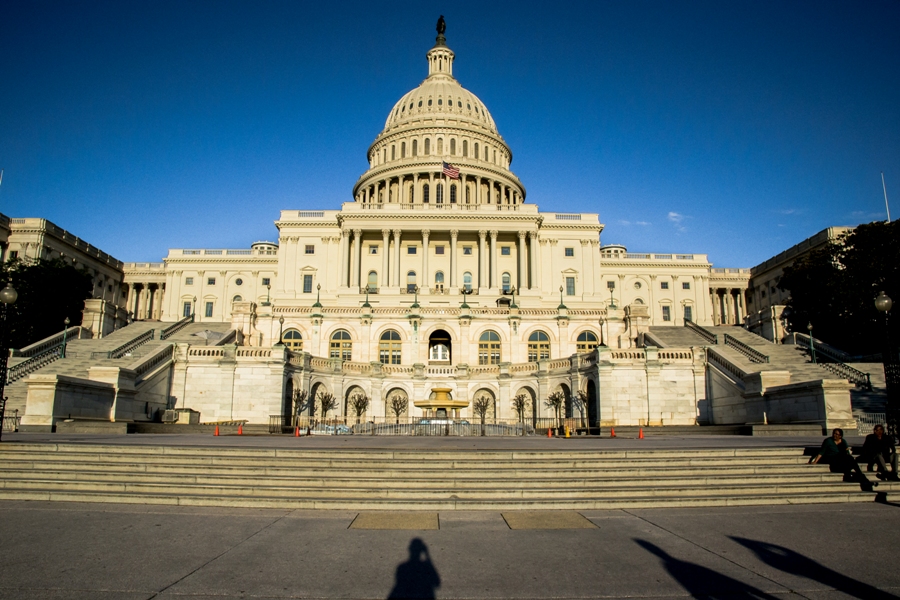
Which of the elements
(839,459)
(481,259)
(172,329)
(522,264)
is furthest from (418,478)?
(481,259)

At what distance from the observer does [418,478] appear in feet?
45.9

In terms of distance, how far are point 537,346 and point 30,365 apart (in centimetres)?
3956

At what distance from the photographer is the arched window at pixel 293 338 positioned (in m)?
57.9

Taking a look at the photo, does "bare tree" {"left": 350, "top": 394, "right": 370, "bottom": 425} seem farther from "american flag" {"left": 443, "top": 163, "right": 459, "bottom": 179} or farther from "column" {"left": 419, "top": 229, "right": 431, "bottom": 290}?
"american flag" {"left": 443, "top": 163, "right": 459, "bottom": 179}

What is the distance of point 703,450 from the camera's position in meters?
16.1

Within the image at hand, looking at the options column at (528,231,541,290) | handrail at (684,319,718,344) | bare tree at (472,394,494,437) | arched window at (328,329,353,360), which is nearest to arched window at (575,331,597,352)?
handrail at (684,319,718,344)

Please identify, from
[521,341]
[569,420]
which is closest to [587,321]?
[521,341]

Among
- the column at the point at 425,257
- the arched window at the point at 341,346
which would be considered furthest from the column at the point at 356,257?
the arched window at the point at 341,346

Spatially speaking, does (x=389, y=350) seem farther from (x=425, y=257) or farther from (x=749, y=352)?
(x=425, y=257)

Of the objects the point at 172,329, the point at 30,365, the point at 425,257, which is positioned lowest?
the point at 30,365

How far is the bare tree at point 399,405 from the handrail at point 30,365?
2390cm

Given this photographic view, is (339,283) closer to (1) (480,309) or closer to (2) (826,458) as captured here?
(1) (480,309)

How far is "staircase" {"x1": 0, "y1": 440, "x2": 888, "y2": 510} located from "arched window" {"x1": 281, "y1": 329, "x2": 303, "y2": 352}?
41.5 metres

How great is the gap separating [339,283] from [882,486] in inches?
3099
